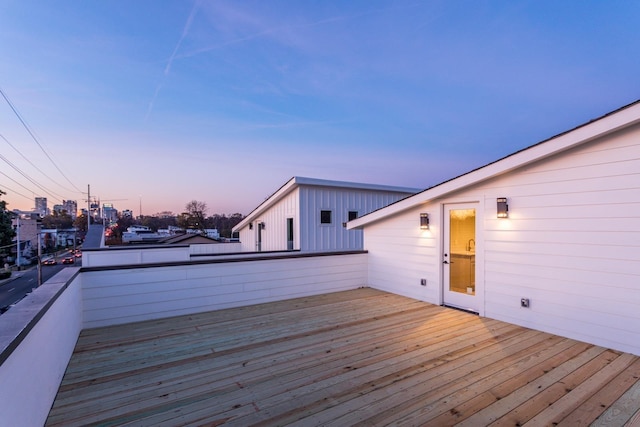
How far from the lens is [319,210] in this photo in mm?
8578

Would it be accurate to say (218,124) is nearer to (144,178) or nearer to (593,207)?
(144,178)

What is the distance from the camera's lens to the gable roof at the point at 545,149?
3068 millimetres

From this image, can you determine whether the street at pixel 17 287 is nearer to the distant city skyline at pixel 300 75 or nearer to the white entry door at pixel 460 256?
the distant city skyline at pixel 300 75

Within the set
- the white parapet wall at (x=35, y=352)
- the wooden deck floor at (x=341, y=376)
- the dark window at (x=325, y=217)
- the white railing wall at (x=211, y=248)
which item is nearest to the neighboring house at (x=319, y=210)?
the dark window at (x=325, y=217)

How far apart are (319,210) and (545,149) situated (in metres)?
5.71

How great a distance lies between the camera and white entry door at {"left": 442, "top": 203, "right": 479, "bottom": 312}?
4730mm

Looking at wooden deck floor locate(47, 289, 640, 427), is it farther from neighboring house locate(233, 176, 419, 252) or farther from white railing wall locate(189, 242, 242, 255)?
white railing wall locate(189, 242, 242, 255)

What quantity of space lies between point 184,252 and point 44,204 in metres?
40.2

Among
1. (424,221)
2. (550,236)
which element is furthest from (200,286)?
(550,236)

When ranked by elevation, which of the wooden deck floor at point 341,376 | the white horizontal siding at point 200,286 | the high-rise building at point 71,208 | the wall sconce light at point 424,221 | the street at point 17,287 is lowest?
the street at point 17,287

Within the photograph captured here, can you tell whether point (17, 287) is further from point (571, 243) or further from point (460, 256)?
point (571, 243)

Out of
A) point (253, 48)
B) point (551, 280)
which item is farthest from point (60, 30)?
point (551, 280)

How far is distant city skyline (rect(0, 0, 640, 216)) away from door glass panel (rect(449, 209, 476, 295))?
5.59 meters

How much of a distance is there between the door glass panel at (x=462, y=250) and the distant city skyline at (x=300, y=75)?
5589mm
